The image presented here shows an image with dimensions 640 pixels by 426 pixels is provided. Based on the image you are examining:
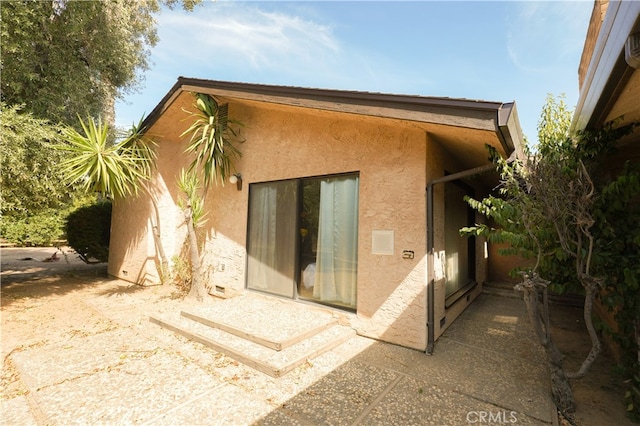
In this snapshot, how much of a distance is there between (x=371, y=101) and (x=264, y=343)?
13.7ft

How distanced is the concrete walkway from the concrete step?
4.5 inches

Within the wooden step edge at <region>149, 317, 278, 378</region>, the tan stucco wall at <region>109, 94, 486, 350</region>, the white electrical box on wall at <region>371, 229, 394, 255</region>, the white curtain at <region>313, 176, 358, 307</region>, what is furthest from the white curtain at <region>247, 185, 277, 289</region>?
the white electrical box on wall at <region>371, 229, 394, 255</region>

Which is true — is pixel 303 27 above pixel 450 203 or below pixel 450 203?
above

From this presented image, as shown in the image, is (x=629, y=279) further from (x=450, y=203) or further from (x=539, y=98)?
(x=539, y=98)

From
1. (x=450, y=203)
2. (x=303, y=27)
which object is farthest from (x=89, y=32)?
(x=450, y=203)

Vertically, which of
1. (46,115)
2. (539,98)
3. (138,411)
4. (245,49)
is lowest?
(138,411)

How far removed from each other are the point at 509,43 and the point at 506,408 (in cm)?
772

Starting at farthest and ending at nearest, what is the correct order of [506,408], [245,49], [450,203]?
1. [245,49]
2. [450,203]
3. [506,408]

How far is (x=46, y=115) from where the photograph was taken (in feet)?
26.6

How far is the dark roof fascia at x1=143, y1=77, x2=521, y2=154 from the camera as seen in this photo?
11.7 ft

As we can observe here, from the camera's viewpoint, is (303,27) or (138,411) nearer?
(138,411)

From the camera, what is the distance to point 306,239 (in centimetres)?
620

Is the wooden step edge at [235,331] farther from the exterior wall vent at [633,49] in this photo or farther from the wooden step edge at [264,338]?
the exterior wall vent at [633,49]

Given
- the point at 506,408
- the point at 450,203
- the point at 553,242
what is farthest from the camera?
the point at 450,203
